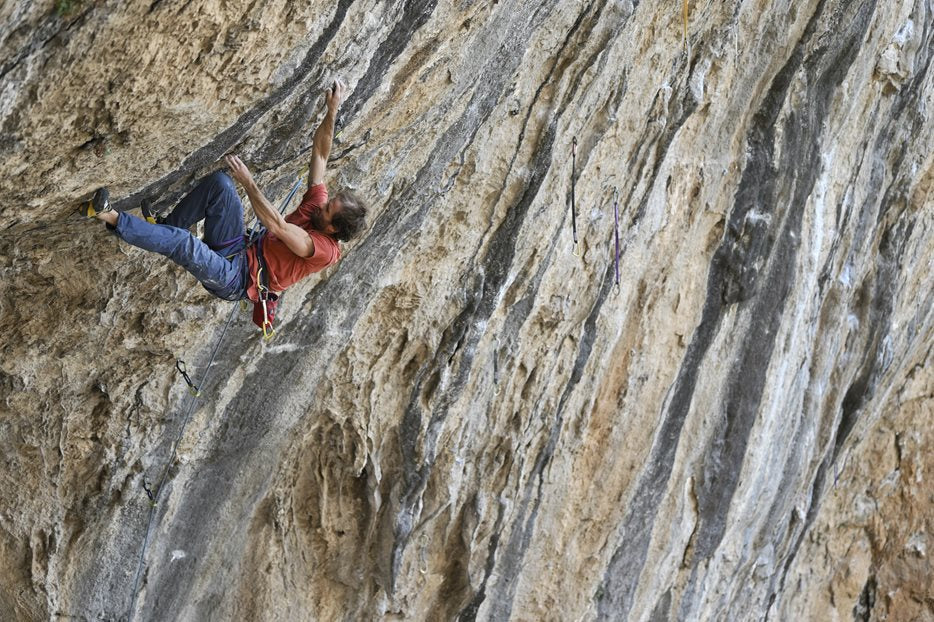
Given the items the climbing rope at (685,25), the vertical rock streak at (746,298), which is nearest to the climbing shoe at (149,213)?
the climbing rope at (685,25)

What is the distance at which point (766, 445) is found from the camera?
7.83 m

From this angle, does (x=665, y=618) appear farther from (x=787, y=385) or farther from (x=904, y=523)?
(x=904, y=523)

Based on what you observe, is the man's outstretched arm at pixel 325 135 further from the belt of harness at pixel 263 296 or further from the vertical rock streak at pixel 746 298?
the vertical rock streak at pixel 746 298

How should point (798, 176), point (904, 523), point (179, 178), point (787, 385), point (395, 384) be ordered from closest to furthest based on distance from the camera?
1. point (179, 178)
2. point (395, 384)
3. point (798, 176)
4. point (787, 385)
5. point (904, 523)

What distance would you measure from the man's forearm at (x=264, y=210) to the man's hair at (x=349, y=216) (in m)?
0.42

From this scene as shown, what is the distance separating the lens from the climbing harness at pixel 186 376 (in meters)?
6.06

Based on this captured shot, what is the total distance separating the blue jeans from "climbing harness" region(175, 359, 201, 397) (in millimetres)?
1129

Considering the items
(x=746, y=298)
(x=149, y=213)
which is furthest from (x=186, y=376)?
(x=746, y=298)

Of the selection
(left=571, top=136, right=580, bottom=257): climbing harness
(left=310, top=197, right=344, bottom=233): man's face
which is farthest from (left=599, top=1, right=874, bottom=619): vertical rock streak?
(left=310, top=197, right=344, bottom=233): man's face

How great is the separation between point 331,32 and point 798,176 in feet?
12.8

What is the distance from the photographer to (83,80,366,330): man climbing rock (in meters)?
4.71

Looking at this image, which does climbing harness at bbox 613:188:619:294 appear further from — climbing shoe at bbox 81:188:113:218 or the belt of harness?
climbing shoe at bbox 81:188:113:218

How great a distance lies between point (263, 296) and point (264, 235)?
340 millimetres

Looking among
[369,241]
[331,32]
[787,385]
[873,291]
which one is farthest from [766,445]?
[331,32]
